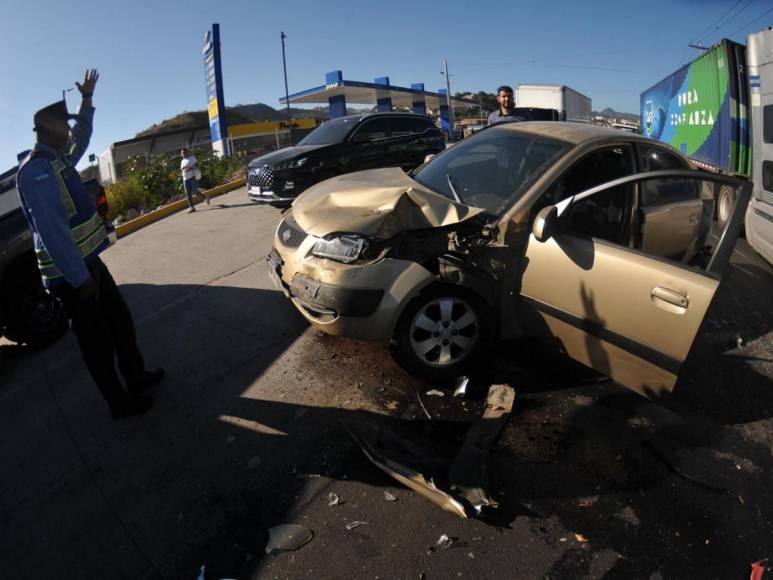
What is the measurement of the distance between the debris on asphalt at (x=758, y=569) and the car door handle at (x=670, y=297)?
120cm

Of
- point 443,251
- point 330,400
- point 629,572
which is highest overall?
point 443,251

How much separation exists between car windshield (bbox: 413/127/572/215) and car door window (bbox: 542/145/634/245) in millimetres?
177

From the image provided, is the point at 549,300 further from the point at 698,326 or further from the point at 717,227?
the point at 717,227

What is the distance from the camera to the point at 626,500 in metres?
2.52

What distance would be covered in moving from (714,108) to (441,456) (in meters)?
9.13

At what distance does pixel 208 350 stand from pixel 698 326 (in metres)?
3.57

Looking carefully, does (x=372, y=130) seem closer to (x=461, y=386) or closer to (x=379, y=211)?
(x=379, y=211)

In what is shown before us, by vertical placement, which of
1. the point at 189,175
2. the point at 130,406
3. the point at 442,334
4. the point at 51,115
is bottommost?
the point at 130,406

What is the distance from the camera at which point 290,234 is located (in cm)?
372

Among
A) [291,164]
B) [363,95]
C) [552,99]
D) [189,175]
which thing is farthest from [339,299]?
[363,95]

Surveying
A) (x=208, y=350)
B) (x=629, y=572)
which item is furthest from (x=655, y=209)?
(x=208, y=350)

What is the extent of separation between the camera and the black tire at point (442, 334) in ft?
10.7

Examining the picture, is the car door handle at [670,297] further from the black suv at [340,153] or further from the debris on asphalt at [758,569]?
the black suv at [340,153]

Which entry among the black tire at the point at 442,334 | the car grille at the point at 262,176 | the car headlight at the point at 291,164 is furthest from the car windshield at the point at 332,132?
the black tire at the point at 442,334
